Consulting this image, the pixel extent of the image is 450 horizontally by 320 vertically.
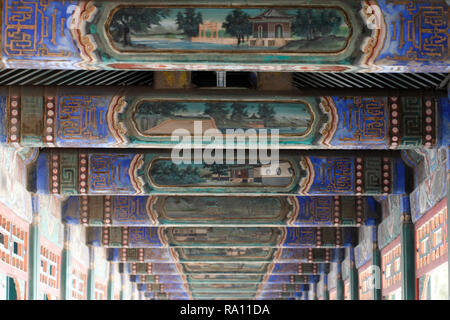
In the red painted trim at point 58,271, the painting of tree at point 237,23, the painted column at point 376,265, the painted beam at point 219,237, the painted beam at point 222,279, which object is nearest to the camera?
the painting of tree at point 237,23

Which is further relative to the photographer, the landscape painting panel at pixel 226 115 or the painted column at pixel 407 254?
the painted column at pixel 407 254

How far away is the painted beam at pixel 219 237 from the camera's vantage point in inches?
786

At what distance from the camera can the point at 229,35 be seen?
9070 millimetres

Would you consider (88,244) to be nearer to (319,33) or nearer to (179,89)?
(179,89)

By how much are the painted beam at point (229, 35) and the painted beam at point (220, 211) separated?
759 centimetres

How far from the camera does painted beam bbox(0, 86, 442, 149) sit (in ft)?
37.0

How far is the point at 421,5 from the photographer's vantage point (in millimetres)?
8891

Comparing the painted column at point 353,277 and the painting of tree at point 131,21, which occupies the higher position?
the painting of tree at point 131,21

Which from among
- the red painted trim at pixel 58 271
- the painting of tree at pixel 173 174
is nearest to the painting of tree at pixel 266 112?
the painting of tree at pixel 173 174

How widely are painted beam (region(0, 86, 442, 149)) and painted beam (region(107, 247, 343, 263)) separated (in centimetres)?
1166

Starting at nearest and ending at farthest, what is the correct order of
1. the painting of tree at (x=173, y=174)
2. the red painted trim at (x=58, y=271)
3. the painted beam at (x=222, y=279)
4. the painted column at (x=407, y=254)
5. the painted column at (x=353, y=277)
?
the painting of tree at (x=173, y=174) < the painted column at (x=407, y=254) < the red painted trim at (x=58, y=271) < the painted column at (x=353, y=277) < the painted beam at (x=222, y=279)

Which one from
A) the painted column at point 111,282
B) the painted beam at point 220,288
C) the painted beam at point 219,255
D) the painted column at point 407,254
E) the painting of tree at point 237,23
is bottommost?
the painted beam at point 220,288

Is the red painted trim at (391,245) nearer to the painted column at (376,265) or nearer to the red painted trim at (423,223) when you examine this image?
the painted column at (376,265)

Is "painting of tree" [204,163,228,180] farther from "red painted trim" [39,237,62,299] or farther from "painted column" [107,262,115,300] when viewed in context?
"painted column" [107,262,115,300]
